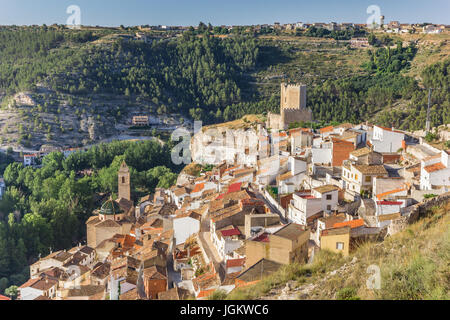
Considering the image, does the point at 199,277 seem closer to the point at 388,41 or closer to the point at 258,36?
the point at 388,41

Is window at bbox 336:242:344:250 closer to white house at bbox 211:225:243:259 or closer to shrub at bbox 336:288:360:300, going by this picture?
white house at bbox 211:225:243:259

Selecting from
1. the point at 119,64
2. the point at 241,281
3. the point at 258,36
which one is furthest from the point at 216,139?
the point at 258,36

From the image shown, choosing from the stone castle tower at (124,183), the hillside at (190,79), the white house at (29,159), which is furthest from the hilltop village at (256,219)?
the white house at (29,159)

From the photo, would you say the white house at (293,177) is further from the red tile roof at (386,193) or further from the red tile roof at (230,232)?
the red tile roof at (230,232)

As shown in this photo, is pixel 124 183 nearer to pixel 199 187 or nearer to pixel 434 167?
pixel 199 187

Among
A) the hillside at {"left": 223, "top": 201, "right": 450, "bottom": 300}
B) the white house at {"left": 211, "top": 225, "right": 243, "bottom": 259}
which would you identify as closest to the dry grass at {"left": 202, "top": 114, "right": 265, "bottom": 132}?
the white house at {"left": 211, "top": 225, "right": 243, "bottom": 259}

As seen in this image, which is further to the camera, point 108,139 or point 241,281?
point 108,139
